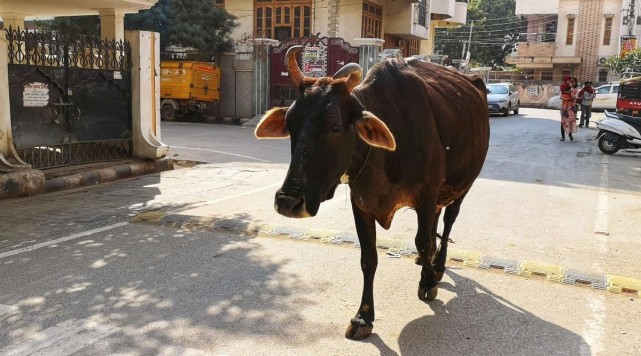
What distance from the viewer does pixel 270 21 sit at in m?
26.0

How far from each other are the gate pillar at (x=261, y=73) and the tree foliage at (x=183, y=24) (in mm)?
1716

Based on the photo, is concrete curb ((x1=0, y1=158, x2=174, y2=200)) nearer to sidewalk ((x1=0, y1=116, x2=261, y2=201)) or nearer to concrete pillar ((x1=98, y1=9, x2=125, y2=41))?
sidewalk ((x1=0, y1=116, x2=261, y2=201))

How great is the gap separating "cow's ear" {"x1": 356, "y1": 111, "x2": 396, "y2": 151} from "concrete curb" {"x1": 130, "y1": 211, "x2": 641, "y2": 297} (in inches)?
96.5

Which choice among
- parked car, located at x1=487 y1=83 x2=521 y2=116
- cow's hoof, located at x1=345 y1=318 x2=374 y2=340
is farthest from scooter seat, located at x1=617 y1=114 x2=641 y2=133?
cow's hoof, located at x1=345 y1=318 x2=374 y2=340

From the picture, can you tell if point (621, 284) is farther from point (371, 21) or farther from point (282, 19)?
point (371, 21)

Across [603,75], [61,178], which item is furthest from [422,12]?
[61,178]

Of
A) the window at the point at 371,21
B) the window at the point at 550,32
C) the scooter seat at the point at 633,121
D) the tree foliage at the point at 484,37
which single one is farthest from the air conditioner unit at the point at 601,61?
the scooter seat at the point at 633,121

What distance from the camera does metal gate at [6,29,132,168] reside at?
888 centimetres

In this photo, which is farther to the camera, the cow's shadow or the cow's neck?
the cow's shadow

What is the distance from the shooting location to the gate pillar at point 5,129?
27.5 feet

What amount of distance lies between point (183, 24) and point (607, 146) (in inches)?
614

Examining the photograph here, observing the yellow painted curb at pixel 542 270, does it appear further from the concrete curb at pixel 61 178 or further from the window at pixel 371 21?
the window at pixel 371 21

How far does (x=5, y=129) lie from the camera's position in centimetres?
855

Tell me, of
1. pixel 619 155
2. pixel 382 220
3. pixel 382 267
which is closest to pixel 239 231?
pixel 382 267
